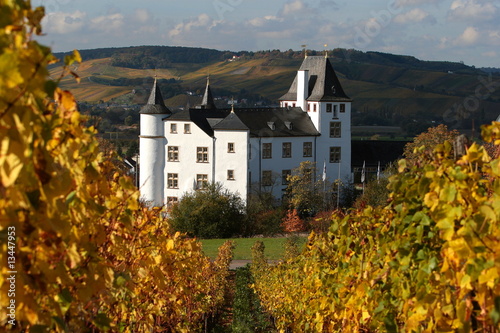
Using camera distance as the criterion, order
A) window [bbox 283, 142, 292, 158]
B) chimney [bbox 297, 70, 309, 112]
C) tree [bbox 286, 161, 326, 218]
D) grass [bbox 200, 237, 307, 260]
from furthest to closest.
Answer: chimney [bbox 297, 70, 309, 112] → window [bbox 283, 142, 292, 158] → tree [bbox 286, 161, 326, 218] → grass [bbox 200, 237, 307, 260]

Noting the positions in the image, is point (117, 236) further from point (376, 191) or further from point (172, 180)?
point (172, 180)

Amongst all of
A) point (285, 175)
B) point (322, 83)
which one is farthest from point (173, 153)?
point (322, 83)

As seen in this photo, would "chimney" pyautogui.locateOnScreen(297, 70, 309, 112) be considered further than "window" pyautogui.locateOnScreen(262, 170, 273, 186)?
Yes

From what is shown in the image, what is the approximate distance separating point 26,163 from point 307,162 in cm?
5017

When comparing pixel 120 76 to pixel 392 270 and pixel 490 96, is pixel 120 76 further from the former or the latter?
pixel 392 270

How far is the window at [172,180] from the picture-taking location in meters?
52.3

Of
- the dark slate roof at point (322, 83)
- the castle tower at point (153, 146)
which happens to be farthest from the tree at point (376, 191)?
the castle tower at point (153, 146)

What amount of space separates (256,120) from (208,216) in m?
10.2

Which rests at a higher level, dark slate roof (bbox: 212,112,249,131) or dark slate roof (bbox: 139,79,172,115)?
dark slate roof (bbox: 139,79,172,115)

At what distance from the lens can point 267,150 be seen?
174 ft

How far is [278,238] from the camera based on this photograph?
45406 mm

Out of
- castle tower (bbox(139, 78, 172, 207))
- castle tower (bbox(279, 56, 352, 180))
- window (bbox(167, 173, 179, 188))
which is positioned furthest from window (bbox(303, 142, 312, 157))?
castle tower (bbox(139, 78, 172, 207))

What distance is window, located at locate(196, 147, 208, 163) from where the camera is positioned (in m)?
51.7

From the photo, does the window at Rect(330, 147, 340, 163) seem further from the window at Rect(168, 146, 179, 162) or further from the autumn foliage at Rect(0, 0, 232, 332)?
the autumn foliage at Rect(0, 0, 232, 332)
